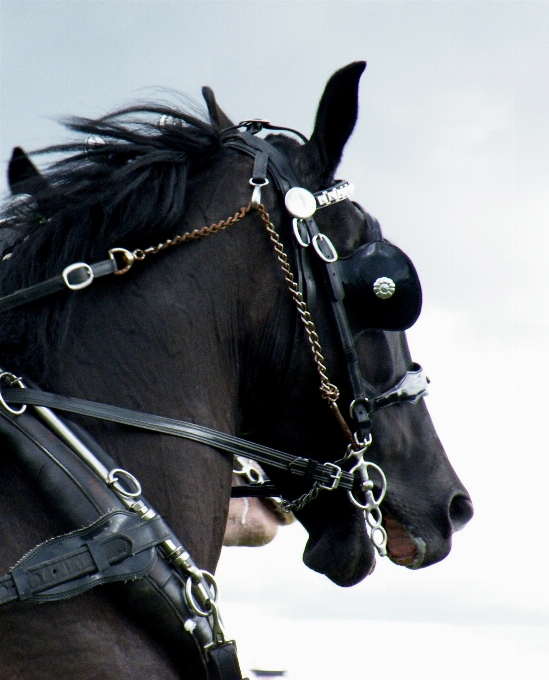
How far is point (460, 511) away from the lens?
2961 millimetres

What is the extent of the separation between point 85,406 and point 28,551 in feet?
1.28

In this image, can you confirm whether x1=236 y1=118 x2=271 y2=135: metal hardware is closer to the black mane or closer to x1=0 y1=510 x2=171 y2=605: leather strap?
the black mane

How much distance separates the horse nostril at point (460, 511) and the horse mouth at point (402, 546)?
0.17 metres

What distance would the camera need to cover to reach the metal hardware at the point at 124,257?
8.09 ft

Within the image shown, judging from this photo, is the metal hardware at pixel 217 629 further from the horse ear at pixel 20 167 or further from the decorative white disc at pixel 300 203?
the horse ear at pixel 20 167

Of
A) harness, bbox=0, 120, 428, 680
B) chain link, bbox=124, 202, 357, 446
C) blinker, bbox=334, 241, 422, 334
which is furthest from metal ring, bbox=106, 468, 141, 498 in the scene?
blinker, bbox=334, 241, 422, 334

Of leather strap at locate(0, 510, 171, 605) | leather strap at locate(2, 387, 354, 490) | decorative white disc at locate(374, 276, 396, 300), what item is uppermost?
decorative white disc at locate(374, 276, 396, 300)

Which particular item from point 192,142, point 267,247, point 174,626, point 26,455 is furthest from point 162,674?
point 192,142

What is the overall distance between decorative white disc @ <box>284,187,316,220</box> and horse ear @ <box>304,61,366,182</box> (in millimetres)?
173

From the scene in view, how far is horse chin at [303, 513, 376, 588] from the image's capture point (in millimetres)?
2846

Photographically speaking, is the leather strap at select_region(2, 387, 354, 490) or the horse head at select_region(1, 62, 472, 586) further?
the horse head at select_region(1, 62, 472, 586)

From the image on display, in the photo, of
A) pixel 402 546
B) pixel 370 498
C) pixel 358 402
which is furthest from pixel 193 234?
pixel 402 546

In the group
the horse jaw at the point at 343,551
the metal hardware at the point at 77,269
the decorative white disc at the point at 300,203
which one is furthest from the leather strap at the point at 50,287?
the horse jaw at the point at 343,551

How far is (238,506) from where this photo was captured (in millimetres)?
Answer: 4047
